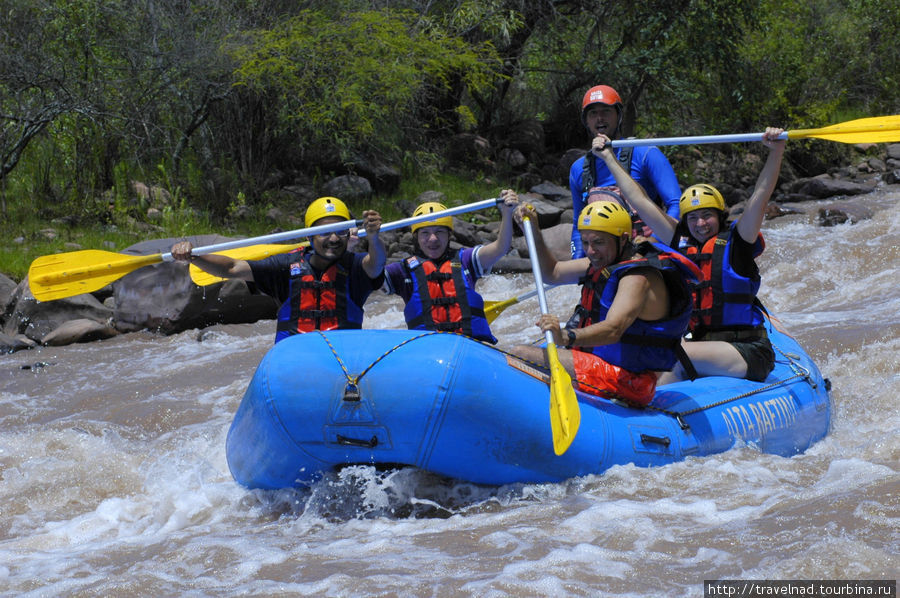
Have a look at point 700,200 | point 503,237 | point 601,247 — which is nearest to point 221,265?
point 503,237

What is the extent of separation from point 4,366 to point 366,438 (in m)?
5.30

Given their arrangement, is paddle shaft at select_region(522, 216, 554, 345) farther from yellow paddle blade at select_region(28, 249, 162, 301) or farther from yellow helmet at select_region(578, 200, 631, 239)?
yellow paddle blade at select_region(28, 249, 162, 301)

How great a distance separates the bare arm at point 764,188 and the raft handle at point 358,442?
1.97 meters

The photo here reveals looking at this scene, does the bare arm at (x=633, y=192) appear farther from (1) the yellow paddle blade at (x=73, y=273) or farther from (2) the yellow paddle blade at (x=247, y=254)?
(1) the yellow paddle blade at (x=73, y=273)

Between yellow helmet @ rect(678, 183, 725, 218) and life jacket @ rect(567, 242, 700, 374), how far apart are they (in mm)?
807

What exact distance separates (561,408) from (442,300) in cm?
131

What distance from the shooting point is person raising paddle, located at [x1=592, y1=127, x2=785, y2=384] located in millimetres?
4605

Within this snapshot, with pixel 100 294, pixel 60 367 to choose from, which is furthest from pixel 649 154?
pixel 100 294

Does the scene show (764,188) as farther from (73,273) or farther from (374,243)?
(73,273)

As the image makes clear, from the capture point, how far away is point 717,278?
4699 mm

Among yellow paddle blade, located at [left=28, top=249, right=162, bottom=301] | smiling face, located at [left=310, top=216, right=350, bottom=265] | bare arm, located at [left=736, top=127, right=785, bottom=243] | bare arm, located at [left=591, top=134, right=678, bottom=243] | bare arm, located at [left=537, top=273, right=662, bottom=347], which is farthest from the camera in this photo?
yellow paddle blade, located at [left=28, top=249, right=162, bottom=301]

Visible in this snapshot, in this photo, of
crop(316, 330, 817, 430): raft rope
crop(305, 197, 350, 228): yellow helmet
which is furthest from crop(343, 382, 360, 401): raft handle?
crop(305, 197, 350, 228): yellow helmet

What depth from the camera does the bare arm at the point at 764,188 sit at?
431 cm

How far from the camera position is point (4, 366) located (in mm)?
7793
